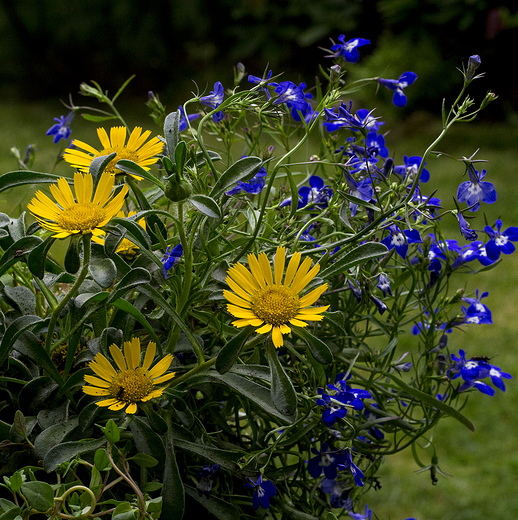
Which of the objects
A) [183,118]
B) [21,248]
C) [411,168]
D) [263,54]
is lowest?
[21,248]

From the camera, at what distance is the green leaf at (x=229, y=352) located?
0.46m

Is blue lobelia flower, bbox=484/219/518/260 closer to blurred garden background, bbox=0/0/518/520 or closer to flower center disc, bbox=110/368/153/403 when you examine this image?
flower center disc, bbox=110/368/153/403

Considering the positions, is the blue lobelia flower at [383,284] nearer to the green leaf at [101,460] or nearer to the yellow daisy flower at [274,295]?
the yellow daisy flower at [274,295]

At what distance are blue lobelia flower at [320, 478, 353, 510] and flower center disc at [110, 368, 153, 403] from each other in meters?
0.25

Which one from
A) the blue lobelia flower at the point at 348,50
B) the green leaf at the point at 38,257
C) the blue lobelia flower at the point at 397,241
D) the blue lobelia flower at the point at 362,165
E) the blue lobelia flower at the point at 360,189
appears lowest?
the green leaf at the point at 38,257

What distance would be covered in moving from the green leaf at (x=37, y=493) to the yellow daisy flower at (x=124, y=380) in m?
0.07

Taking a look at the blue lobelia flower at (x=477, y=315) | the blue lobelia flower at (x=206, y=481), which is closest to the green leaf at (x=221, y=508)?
the blue lobelia flower at (x=206, y=481)

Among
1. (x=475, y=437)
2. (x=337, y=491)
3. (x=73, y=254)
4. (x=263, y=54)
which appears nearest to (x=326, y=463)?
(x=337, y=491)

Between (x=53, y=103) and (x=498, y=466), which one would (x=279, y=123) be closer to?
(x=498, y=466)

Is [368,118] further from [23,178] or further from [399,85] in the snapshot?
[23,178]

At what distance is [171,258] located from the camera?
52cm

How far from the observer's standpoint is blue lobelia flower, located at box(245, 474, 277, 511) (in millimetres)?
551

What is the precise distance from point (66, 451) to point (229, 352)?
16 cm

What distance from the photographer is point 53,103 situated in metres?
5.09
